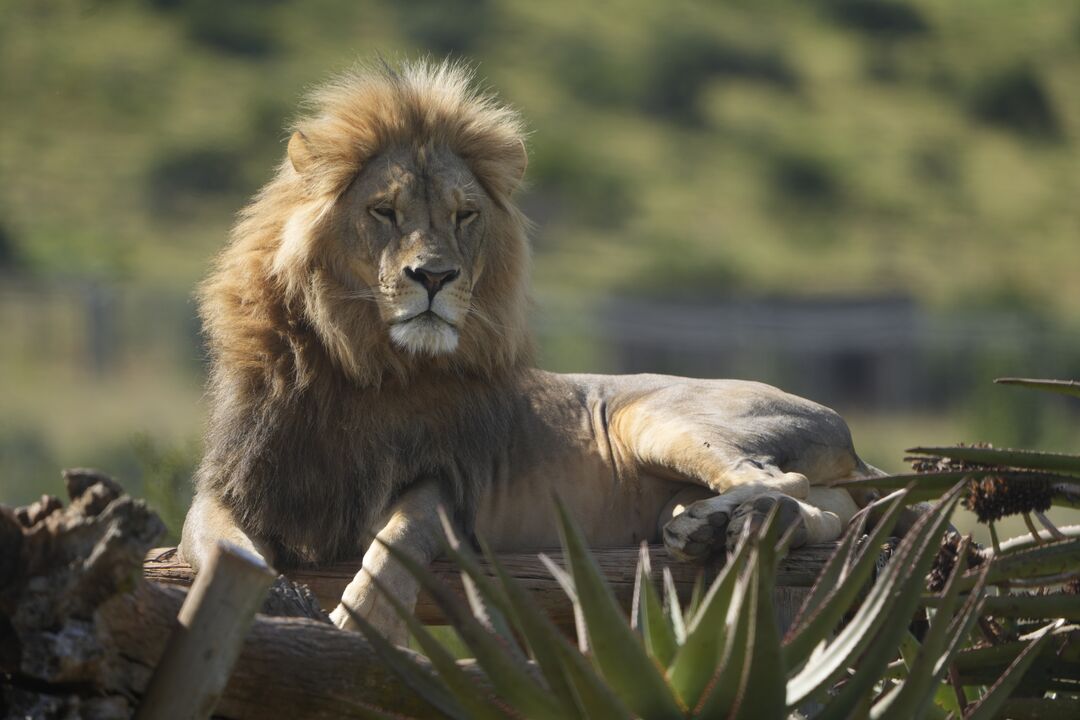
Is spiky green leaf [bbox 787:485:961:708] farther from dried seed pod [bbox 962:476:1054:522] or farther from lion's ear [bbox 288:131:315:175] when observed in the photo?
lion's ear [bbox 288:131:315:175]

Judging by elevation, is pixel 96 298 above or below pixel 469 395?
above

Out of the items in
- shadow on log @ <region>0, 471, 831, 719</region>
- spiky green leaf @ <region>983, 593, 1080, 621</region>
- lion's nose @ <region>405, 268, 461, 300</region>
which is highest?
lion's nose @ <region>405, 268, 461, 300</region>

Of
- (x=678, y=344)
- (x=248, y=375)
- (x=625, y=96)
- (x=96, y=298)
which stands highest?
(x=625, y=96)

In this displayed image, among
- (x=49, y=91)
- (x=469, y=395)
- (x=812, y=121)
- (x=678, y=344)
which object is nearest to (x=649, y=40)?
(x=812, y=121)

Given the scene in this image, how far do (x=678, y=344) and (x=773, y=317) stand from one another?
1.46m

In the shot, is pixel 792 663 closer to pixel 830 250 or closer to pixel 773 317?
pixel 773 317

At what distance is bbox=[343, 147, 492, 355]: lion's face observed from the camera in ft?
15.3

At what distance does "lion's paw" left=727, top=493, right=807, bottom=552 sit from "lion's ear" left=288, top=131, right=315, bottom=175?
1734 millimetres

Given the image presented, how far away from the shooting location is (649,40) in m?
43.4

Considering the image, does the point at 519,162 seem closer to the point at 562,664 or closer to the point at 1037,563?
the point at 1037,563

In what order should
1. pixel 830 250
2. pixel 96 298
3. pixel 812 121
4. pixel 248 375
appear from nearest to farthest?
1. pixel 248 375
2. pixel 96 298
3. pixel 830 250
4. pixel 812 121

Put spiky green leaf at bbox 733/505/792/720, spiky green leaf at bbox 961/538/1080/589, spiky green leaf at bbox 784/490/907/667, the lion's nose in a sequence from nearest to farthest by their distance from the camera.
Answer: spiky green leaf at bbox 733/505/792/720
spiky green leaf at bbox 784/490/907/667
spiky green leaf at bbox 961/538/1080/589
the lion's nose

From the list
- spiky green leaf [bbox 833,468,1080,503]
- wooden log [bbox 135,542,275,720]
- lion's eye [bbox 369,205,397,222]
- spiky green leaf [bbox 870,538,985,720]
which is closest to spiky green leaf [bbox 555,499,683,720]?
spiky green leaf [bbox 870,538,985,720]

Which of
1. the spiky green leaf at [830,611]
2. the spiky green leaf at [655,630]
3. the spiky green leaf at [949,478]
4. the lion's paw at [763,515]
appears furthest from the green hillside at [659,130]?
the spiky green leaf at [830,611]
